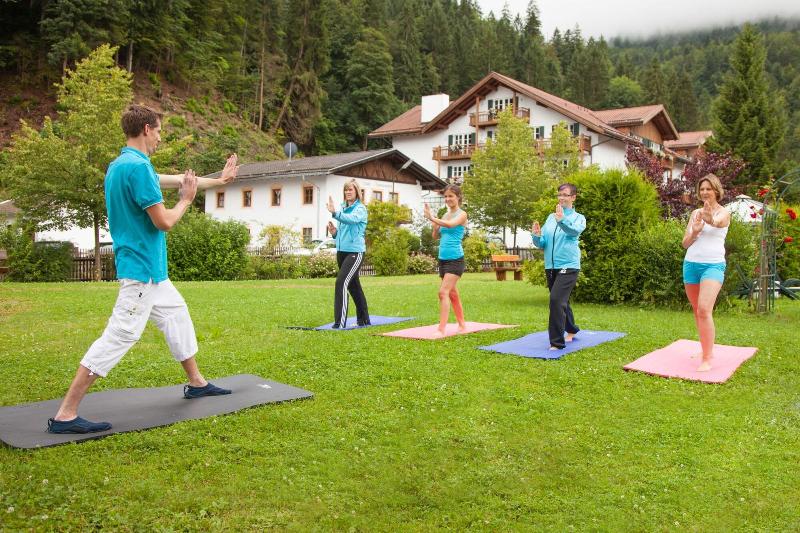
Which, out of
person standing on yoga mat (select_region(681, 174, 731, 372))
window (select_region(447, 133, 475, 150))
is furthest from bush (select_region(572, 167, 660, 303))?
window (select_region(447, 133, 475, 150))

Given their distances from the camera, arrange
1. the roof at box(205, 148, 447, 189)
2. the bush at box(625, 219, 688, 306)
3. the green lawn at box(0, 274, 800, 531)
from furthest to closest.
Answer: the roof at box(205, 148, 447, 189)
the bush at box(625, 219, 688, 306)
the green lawn at box(0, 274, 800, 531)

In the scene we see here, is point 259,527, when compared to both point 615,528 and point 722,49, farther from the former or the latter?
point 722,49

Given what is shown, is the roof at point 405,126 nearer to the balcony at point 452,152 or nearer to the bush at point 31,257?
the balcony at point 452,152

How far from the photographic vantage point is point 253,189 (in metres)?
41.8

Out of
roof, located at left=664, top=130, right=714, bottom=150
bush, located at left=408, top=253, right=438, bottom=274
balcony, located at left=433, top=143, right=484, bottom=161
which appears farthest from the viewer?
roof, located at left=664, top=130, right=714, bottom=150

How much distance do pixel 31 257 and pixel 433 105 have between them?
37822 mm

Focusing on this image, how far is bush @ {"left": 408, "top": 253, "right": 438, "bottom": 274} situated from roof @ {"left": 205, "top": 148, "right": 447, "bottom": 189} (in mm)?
10205

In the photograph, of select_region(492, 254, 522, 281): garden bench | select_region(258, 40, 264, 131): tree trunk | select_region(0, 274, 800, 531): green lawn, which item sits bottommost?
select_region(0, 274, 800, 531): green lawn

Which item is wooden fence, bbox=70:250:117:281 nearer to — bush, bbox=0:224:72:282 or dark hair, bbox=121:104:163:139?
bush, bbox=0:224:72:282

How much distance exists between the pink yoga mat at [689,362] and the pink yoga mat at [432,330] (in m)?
2.48

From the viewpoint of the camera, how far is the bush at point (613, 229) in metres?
12.9

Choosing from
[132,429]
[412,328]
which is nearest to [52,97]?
[412,328]

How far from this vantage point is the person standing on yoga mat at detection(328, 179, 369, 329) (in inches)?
367

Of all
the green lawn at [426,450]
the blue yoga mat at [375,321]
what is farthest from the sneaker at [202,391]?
the blue yoga mat at [375,321]
